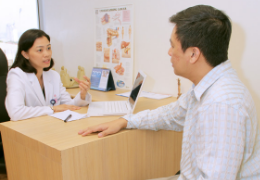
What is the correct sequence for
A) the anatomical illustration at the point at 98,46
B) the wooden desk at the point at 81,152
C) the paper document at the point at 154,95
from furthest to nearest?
1. the anatomical illustration at the point at 98,46
2. the paper document at the point at 154,95
3. the wooden desk at the point at 81,152

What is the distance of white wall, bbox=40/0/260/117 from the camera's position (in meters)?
1.48

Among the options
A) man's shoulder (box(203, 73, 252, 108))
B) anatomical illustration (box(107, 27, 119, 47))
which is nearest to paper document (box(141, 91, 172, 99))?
anatomical illustration (box(107, 27, 119, 47))

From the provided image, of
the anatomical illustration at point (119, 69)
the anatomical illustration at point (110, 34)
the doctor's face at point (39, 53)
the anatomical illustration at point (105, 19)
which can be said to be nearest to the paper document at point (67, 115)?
the doctor's face at point (39, 53)

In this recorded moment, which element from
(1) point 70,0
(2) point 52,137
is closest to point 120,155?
(2) point 52,137

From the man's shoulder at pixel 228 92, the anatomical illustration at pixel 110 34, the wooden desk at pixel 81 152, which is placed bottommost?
the wooden desk at pixel 81 152

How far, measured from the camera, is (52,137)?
1.09 m

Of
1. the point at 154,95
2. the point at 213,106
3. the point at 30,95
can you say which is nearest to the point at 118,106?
the point at 154,95

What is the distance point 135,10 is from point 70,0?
905 millimetres

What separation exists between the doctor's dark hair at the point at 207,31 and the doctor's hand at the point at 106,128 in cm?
52

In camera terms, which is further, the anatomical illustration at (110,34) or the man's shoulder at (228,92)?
the anatomical illustration at (110,34)

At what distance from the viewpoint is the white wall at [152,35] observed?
1.48m

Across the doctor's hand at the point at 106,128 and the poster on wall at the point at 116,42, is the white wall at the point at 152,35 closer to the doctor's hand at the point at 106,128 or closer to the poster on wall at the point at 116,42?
the poster on wall at the point at 116,42

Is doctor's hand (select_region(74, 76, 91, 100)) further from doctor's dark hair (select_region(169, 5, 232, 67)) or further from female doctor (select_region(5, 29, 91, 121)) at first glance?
doctor's dark hair (select_region(169, 5, 232, 67))

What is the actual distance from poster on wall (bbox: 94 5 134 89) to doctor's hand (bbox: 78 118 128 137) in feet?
3.33
